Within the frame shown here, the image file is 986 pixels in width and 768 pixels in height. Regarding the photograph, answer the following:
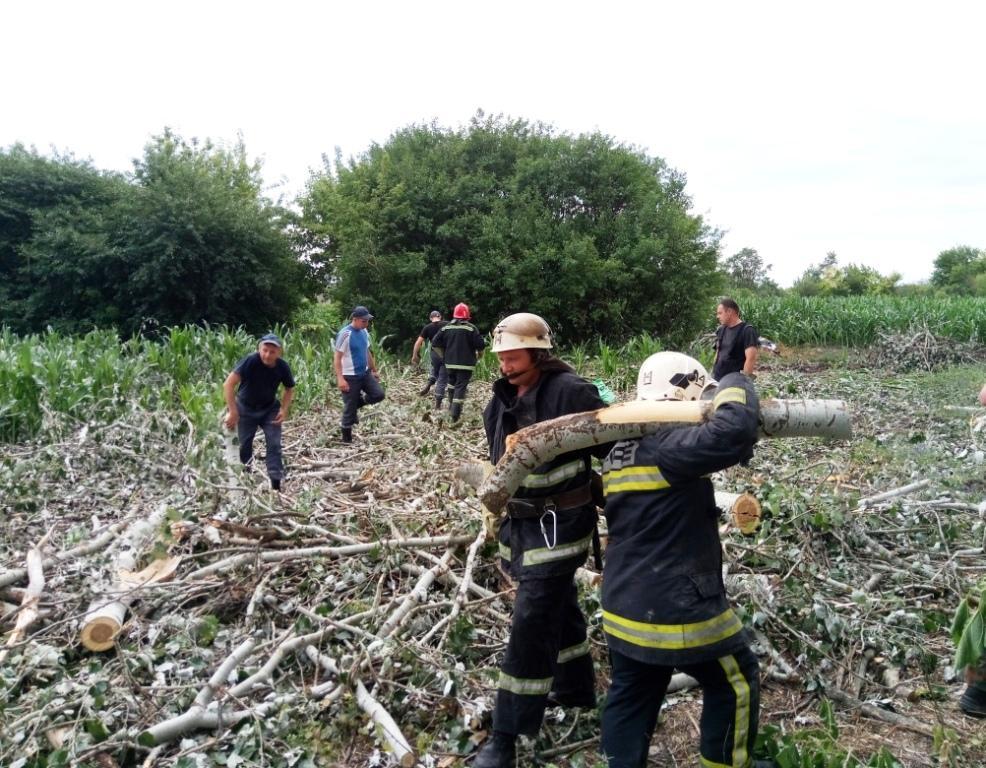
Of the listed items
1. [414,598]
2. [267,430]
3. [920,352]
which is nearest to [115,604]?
[414,598]

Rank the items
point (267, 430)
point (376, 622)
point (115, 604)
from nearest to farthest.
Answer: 1. point (376, 622)
2. point (115, 604)
3. point (267, 430)

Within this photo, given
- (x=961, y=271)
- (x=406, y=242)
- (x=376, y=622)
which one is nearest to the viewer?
(x=376, y=622)

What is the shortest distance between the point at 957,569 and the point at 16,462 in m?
7.24

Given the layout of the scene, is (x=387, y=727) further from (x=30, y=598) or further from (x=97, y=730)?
(x=30, y=598)

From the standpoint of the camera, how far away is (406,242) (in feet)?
52.5

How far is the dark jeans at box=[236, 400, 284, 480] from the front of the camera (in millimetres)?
6199

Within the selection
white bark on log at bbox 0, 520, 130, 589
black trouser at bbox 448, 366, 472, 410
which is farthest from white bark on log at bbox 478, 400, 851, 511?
black trouser at bbox 448, 366, 472, 410

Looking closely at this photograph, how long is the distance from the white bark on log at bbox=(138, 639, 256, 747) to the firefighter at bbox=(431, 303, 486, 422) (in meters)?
5.67

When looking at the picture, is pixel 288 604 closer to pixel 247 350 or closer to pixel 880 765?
pixel 880 765

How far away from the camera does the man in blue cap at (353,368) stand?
7957 mm

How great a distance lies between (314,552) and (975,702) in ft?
10.3

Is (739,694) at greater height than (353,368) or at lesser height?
lesser

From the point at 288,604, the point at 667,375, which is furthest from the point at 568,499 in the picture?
the point at 288,604

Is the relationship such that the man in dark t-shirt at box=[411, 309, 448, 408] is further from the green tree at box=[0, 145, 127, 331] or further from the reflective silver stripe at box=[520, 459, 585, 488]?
the green tree at box=[0, 145, 127, 331]
